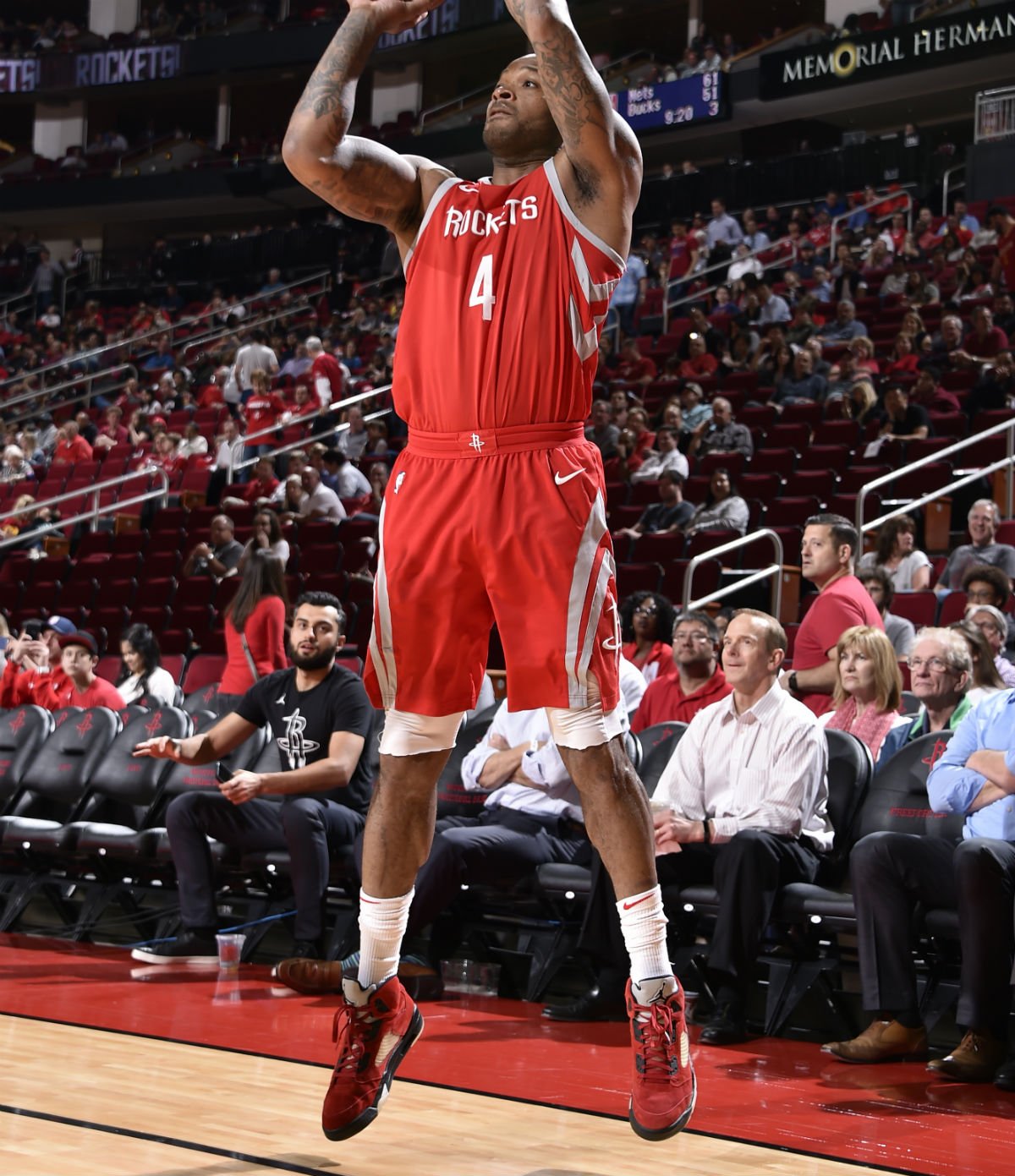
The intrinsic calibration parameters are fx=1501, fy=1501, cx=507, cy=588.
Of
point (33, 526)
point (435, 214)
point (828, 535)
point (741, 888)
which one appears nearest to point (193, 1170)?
point (435, 214)

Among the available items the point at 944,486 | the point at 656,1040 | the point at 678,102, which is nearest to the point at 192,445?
the point at 944,486

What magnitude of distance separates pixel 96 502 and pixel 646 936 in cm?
1148

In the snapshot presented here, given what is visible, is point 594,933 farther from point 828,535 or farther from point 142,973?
point 828,535

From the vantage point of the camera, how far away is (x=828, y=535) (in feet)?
19.6

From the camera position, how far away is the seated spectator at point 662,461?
10438 millimetres

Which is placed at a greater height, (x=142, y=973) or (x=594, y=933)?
(x=594, y=933)

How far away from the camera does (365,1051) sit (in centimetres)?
266

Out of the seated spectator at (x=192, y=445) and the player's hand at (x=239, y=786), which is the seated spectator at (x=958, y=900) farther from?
the seated spectator at (x=192, y=445)

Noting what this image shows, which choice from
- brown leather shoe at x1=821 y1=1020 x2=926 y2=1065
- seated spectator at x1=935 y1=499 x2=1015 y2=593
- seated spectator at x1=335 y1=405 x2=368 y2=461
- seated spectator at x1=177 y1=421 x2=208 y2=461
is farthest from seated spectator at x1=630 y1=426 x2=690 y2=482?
brown leather shoe at x1=821 y1=1020 x2=926 y2=1065

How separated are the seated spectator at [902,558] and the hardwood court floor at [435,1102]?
4.42 meters

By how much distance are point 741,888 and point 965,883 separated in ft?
2.15

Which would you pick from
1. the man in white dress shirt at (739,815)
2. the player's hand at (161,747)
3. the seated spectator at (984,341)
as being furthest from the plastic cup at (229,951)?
the seated spectator at (984,341)

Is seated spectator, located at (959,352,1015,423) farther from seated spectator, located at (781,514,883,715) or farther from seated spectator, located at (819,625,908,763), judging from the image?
seated spectator, located at (819,625,908,763)

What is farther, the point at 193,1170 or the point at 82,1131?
the point at 82,1131
